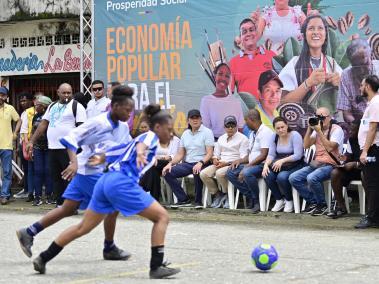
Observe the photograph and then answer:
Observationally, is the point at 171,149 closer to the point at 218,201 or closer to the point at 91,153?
the point at 218,201

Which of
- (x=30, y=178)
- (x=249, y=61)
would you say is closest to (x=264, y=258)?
(x=249, y=61)

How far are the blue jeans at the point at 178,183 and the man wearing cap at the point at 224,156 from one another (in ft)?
0.78

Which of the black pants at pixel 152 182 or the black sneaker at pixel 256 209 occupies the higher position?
the black pants at pixel 152 182

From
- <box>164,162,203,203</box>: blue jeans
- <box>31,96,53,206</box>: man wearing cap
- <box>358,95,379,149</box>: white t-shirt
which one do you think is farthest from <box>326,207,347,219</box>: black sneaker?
<box>31,96,53,206</box>: man wearing cap

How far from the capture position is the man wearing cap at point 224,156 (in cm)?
1537

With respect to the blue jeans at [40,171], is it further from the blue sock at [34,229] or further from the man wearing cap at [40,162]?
the blue sock at [34,229]

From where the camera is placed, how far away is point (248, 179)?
14836 mm

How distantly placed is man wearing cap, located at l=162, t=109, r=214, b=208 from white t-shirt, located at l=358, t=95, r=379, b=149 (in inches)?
136

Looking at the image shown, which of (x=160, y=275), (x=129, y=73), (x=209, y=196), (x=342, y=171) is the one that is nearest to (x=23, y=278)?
(x=160, y=275)

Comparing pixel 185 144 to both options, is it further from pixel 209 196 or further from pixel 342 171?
pixel 342 171

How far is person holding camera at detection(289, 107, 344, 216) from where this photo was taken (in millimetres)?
13977

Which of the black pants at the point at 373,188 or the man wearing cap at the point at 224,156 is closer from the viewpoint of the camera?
the black pants at the point at 373,188

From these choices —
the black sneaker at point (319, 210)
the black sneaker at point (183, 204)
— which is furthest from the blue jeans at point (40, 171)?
the black sneaker at point (319, 210)

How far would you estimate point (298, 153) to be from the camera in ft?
47.5
